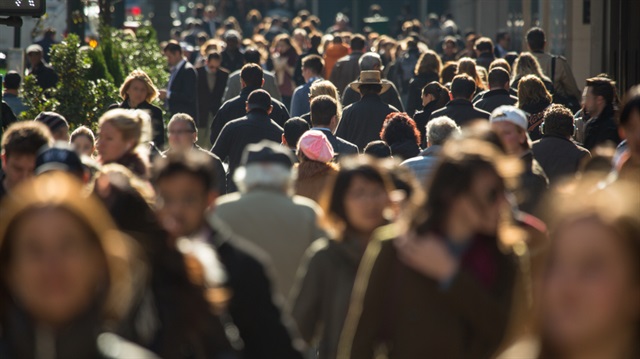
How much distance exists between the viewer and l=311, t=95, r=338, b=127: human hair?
39.8 feet

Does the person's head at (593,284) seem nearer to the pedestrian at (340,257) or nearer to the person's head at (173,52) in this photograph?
the pedestrian at (340,257)

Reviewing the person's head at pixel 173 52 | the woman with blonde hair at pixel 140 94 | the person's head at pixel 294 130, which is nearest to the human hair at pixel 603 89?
the person's head at pixel 294 130

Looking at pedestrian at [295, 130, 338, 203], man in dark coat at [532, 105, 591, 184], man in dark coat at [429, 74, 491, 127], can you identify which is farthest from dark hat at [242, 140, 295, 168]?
man in dark coat at [429, 74, 491, 127]

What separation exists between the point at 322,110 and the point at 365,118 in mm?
1600

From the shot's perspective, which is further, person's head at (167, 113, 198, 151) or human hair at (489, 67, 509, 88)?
human hair at (489, 67, 509, 88)

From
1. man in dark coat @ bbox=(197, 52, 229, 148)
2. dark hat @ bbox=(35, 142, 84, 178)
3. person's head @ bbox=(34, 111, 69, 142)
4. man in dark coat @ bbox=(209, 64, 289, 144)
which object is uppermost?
dark hat @ bbox=(35, 142, 84, 178)

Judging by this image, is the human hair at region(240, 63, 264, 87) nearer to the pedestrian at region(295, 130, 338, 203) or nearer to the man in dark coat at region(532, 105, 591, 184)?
the man in dark coat at region(532, 105, 591, 184)

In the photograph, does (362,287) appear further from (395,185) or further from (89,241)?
(395,185)

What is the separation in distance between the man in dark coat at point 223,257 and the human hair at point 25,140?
108 inches

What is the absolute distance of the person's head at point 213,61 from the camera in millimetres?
20922

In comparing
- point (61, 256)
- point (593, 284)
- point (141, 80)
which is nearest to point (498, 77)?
point (141, 80)

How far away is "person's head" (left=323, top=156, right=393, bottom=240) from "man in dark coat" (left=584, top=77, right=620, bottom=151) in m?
5.66

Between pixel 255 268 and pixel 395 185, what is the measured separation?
9.10 feet

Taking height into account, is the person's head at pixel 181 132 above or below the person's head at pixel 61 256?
below
